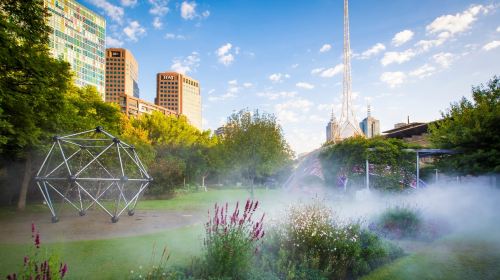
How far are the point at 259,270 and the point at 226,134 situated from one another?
79.0 feet

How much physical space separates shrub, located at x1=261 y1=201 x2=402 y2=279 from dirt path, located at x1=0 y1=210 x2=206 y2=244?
5621 mm

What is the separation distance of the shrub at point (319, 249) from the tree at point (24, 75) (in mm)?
10238

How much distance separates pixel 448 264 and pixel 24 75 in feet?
55.1

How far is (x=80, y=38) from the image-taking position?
107375 millimetres

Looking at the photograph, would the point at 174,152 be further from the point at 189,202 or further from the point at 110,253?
the point at 110,253

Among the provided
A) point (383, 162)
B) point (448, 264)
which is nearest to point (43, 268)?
point (448, 264)

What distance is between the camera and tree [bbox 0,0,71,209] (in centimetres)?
1162

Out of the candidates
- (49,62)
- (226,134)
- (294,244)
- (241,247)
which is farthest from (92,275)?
(226,134)

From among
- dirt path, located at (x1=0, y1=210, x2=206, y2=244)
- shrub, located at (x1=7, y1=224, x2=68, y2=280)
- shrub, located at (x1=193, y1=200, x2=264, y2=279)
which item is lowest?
dirt path, located at (x1=0, y1=210, x2=206, y2=244)

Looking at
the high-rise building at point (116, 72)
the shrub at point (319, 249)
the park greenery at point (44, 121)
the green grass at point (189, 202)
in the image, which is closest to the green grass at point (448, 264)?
the shrub at point (319, 249)

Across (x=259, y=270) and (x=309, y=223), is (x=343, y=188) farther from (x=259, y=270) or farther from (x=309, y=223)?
(x=259, y=270)

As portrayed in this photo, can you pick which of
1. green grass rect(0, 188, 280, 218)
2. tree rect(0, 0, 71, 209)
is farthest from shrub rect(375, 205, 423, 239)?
tree rect(0, 0, 71, 209)

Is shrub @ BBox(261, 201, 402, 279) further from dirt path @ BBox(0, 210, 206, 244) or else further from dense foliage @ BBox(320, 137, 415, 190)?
dense foliage @ BBox(320, 137, 415, 190)

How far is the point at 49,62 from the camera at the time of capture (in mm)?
15461
